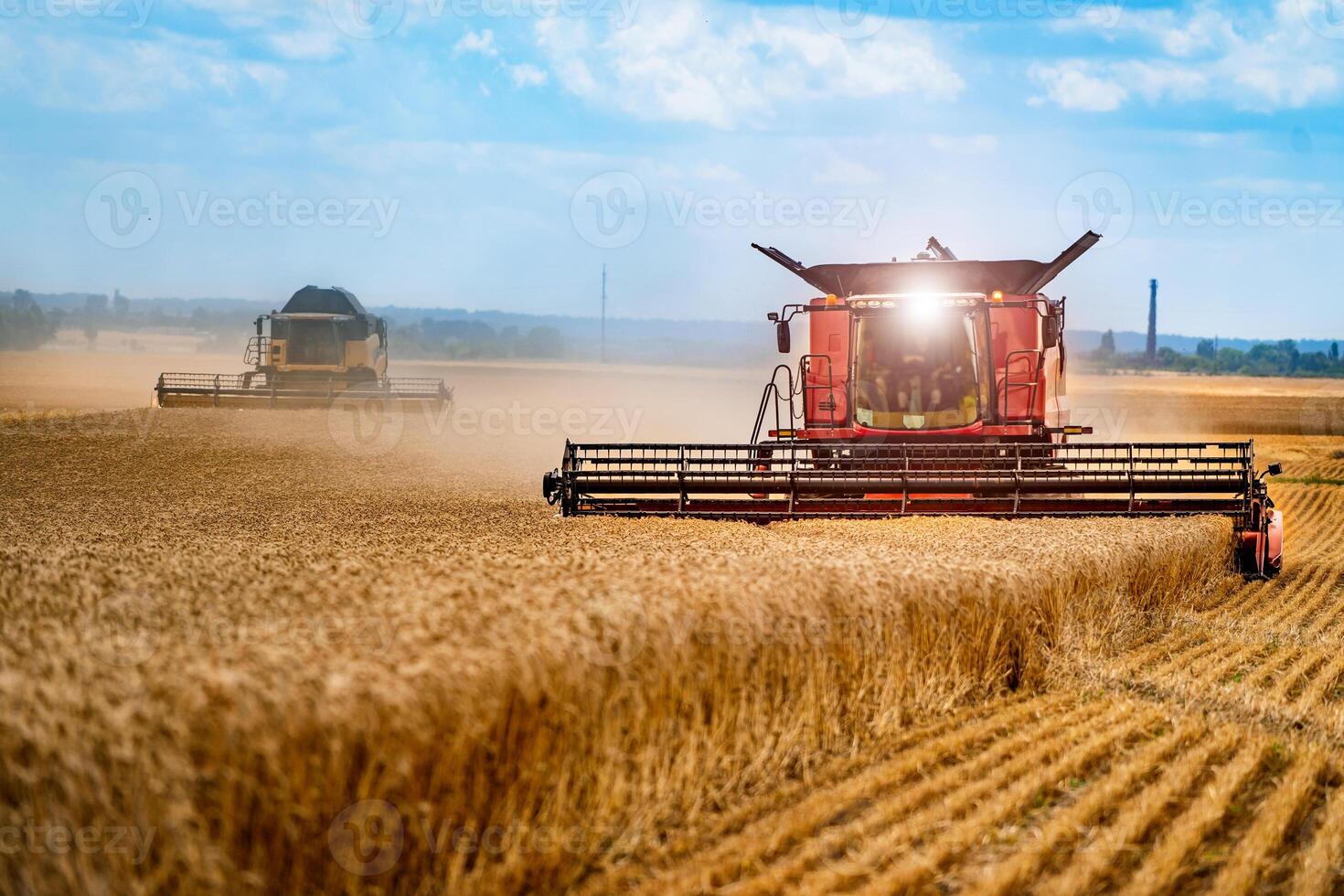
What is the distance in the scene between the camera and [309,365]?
87.2 feet

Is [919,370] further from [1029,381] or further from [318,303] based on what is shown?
[318,303]

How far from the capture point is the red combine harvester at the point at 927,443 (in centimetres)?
985

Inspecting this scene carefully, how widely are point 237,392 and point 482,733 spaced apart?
78.7 feet

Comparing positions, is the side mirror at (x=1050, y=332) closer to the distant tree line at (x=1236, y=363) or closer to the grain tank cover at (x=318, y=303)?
the grain tank cover at (x=318, y=303)

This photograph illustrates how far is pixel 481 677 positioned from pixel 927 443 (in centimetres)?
785

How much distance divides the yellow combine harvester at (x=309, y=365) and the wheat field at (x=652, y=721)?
18939 mm

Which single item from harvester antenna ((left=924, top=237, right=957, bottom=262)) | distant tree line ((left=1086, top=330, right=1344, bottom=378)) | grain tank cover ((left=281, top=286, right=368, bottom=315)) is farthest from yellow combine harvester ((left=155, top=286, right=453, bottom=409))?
distant tree line ((left=1086, top=330, right=1344, bottom=378))

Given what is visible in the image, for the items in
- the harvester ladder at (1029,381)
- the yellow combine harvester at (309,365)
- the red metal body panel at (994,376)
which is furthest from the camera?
the yellow combine harvester at (309,365)

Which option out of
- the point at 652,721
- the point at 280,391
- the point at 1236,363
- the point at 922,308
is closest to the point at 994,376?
the point at 922,308

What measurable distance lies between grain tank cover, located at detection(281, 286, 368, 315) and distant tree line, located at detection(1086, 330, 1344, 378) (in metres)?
88.4

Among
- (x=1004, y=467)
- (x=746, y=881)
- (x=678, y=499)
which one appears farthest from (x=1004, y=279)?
(x=746, y=881)

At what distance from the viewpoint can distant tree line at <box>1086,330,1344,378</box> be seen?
103 meters

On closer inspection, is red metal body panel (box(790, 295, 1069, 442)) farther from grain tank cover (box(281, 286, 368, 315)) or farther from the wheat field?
grain tank cover (box(281, 286, 368, 315))

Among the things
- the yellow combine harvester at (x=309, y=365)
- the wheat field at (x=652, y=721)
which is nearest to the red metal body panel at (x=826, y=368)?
the wheat field at (x=652, y=721)
